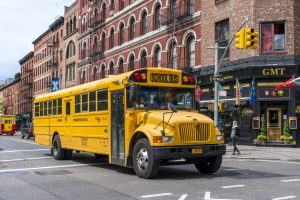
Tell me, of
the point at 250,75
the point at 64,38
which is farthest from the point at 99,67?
the point at 250,75

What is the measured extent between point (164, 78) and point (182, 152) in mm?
2434

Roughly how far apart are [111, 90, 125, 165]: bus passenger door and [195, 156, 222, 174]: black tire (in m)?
2.22

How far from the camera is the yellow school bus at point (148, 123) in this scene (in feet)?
36.8

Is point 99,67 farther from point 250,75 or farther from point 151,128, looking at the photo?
point 151,128

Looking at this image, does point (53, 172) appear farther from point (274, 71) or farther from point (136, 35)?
point (136, 35)

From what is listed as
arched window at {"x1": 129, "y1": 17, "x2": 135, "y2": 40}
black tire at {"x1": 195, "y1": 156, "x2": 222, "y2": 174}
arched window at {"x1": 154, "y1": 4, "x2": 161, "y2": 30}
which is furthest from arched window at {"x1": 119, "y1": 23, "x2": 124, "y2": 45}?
black tire at {"x1": 195, "y1": 156, "x2": 222, "y2": 174}

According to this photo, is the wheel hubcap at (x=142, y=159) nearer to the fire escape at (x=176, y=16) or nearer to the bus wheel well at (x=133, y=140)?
the bus wheel well at (x=133, y=140)

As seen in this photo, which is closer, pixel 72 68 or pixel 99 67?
pixel 99 67

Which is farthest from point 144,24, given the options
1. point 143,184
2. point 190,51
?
point 143,184

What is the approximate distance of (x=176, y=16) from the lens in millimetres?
35094

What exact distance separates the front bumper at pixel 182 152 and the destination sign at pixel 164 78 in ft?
7.29

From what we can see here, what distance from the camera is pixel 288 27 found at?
2798 cm

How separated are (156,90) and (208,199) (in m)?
4.54

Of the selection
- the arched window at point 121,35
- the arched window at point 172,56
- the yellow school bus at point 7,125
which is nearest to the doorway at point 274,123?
the arched window at point 172,56
